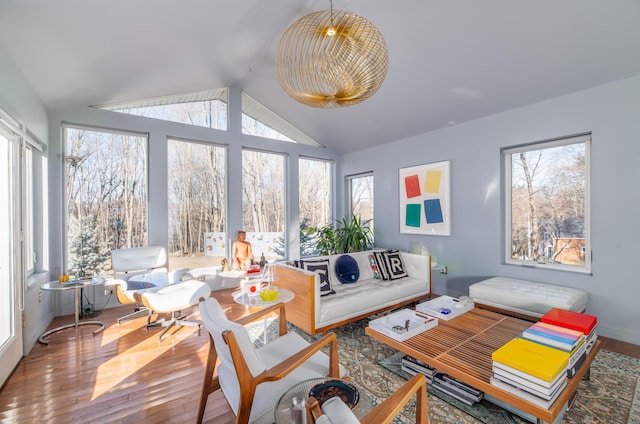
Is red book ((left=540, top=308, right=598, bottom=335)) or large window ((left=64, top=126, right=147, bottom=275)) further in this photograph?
large window ((left=64, top=126, right=147, bottom=275))

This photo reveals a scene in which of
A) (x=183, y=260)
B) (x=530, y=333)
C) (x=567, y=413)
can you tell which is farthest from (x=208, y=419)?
(x=183, y=260)

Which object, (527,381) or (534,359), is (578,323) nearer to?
(534,359)

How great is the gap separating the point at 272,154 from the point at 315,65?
135 inches

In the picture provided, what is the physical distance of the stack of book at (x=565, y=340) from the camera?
1.70 meters

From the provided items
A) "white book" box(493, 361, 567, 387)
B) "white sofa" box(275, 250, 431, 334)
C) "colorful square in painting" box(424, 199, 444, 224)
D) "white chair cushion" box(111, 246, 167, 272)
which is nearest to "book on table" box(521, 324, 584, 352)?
"white book" box(493, 361, 567, 387)

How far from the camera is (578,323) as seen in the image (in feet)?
6.52

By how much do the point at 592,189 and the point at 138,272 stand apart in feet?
18.3

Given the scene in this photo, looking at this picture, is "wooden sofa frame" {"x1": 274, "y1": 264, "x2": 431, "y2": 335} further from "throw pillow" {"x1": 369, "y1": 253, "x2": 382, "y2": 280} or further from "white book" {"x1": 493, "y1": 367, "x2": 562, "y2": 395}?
"white book" {"x1": 493, "y1": 367, "x2": 562, "y2": 395}

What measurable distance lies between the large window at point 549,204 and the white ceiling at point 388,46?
68cm

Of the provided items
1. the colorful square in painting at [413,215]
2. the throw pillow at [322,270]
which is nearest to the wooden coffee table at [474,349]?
the throw pillow at [322,270]

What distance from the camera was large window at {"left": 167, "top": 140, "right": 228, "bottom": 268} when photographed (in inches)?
177

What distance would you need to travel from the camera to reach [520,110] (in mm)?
3541

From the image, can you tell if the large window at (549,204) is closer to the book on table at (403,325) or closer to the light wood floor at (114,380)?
the light wood floor at (114,380)

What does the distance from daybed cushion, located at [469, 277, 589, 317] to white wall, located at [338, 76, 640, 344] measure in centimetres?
28
